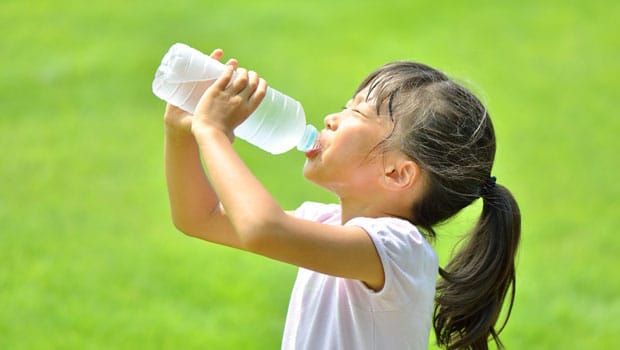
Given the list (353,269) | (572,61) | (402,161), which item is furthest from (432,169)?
(572,61)

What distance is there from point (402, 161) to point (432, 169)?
74mm

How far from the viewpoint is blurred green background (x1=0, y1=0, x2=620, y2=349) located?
4871mm

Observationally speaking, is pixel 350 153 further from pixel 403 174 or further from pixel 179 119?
pixel 179 119

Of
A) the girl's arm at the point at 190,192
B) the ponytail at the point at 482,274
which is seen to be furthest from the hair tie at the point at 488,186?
the girl's arm at the point at 190,192

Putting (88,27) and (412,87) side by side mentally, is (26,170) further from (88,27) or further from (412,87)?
(412,87)

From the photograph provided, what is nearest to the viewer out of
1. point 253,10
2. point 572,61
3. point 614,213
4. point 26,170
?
point 614,213

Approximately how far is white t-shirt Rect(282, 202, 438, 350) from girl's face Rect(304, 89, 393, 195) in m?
0.12

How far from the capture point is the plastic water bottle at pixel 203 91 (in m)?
2.55

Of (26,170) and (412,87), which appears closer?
(412,87)

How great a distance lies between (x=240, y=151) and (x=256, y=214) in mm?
4246

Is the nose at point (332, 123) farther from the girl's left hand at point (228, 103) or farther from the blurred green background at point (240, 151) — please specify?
the blurred green background at point (240, 151)

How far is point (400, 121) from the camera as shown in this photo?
258 centimetres

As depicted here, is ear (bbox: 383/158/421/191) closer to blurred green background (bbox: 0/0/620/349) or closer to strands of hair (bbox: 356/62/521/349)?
strands of hair (bbox: 356/62/521/349)

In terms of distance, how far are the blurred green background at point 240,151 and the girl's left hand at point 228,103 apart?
0.72 metres
